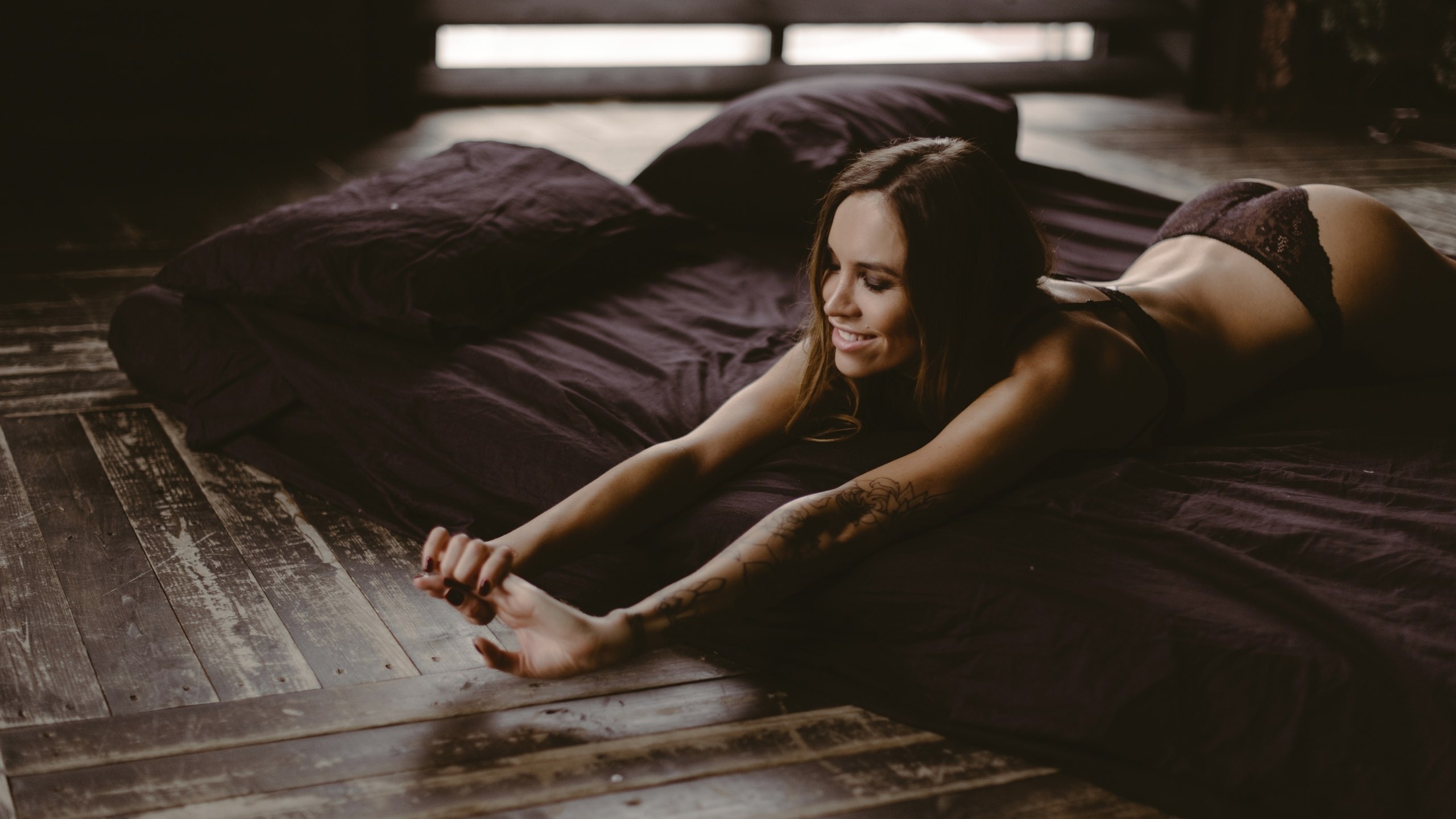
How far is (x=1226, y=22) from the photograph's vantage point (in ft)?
22.3

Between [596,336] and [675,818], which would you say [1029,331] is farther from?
[596,336]

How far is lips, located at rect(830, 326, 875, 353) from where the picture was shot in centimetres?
172

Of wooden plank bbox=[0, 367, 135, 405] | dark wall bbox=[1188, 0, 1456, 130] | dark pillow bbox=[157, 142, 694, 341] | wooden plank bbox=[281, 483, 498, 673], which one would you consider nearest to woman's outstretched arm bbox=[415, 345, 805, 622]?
wooden plank bbox=[281, 483, 498, 673]

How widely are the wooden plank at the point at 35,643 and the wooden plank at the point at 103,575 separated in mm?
15

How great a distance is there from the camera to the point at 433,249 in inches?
97.0

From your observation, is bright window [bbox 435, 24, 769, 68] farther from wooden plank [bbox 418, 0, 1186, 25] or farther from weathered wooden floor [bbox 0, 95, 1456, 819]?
weathered wooden floor [bbox 0, 95, 1456, 819]

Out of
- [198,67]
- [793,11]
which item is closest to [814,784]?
[198,67]

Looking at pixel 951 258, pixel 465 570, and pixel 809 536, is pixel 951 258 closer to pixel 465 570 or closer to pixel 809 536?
pixel 809 536

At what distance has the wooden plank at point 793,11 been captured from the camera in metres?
6.04

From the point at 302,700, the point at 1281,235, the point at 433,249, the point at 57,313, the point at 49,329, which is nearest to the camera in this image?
the point at 302,700

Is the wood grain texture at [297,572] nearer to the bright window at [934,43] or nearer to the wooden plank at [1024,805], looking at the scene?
the wooden plank at [1024,805]

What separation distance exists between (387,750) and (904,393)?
86cm

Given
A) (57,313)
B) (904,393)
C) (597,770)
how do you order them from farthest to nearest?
(57,313) < (904,393) < (597,770)

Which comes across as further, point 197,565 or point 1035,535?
point 197,565
